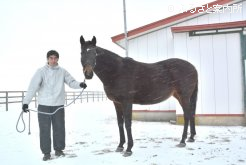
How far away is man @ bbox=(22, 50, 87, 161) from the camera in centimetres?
477

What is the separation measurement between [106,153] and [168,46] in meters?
5.87

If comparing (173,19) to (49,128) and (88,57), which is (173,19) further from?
(49,128)

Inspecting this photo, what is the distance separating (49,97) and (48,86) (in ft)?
0.67

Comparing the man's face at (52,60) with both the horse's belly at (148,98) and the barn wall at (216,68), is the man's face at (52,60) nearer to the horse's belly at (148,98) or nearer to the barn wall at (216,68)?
the horse's belly at (148,98)

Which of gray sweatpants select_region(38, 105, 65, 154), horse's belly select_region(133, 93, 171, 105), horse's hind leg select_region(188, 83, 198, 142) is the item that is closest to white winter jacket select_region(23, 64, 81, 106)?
gray sweatpants select_region(38, 105, 65, 154)

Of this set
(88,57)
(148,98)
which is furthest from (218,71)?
(88,57)

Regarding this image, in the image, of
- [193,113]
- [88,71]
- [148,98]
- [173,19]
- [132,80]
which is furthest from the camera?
[173,19]

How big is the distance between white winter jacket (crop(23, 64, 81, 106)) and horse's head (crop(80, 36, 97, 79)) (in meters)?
0.52

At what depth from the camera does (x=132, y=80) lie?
527 centimetres

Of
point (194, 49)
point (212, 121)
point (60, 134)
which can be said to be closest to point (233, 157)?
point (60, 134)

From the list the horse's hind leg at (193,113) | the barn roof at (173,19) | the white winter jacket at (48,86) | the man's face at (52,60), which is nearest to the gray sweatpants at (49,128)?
the white winter jacket at (48,86)

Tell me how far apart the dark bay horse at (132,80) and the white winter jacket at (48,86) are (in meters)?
0.61

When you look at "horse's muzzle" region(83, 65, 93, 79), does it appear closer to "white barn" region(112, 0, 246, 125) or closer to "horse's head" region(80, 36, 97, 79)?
"horse's head" region(80, 36, 97, 79)

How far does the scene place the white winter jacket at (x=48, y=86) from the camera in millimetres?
4824
